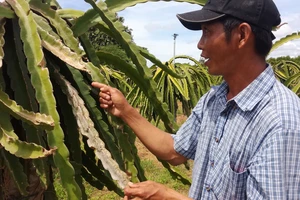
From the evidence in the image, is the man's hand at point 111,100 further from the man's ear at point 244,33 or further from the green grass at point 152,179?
the green grass at point 152,179

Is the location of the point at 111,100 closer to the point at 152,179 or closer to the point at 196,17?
the point at 196,17

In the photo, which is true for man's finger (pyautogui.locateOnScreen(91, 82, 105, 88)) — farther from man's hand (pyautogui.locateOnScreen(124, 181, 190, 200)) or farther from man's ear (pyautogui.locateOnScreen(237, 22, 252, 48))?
man's ear (pyautogui.locateOnScreen(237, 22, 252, 48))

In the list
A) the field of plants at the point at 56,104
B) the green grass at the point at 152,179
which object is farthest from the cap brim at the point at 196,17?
the green grass at the point at 152,179

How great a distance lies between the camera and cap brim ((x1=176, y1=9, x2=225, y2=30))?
1.33 m

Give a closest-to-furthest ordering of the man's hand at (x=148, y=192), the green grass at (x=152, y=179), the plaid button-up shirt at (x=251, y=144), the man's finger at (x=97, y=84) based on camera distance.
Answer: the plaid button-up shirt at (x=251, y=144) < the man's hand at (x=148, y=192) < the man's finger at (x=97, y=84) < the green grass at (x=152, y=179)

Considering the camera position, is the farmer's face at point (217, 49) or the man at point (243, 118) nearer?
the man at point (243, 118)

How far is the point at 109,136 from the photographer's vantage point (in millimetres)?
1401

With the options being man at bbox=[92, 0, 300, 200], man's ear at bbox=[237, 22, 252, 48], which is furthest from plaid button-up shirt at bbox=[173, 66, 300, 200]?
man's ear at bbox=[237, 22, 252, 48]

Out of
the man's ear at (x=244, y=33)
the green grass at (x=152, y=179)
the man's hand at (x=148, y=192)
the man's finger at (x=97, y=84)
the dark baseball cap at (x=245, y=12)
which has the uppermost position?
the dark baseball cap at (x=245, y=12)

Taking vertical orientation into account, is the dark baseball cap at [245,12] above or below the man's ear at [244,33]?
above

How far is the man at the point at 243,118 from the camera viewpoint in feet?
3.81

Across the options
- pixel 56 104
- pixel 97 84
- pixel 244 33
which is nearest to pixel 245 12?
pixel 244 33

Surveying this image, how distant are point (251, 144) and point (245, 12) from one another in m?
0.37

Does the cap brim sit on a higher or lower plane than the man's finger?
higher
